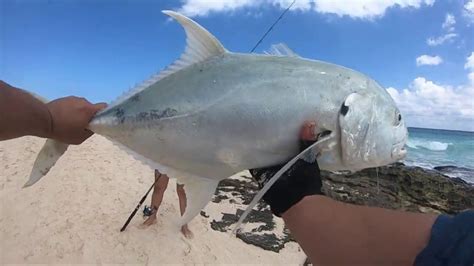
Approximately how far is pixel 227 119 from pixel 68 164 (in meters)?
7.08

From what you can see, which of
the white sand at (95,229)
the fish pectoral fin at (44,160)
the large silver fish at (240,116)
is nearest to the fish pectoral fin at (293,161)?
the large silver fish at (240,116)

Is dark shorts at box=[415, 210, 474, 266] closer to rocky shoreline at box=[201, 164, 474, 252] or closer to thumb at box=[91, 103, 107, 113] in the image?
thumb at box=[91, 103, 107, 113]

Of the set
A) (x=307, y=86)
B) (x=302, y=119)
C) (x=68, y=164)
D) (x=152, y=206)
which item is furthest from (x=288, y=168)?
(x=68, y=164)

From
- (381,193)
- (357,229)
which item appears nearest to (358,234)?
(357,229)

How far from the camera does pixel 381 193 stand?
785 cm

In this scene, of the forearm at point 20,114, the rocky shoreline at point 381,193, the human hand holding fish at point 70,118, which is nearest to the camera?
the forearm at point 20,114

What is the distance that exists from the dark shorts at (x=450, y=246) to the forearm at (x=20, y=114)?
136cm

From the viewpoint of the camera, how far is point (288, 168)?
143 centimetres

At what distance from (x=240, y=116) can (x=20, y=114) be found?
2.56ft

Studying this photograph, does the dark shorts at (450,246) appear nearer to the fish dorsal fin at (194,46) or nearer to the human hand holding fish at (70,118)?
the fish dorsal fin at (194,46)

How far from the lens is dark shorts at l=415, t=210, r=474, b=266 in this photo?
1280 mm

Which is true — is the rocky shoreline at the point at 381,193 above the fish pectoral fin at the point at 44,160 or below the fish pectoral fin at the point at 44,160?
below

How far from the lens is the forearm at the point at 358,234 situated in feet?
4.18

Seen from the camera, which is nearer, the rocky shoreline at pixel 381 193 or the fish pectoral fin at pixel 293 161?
the fish pectoral fin at pixel 293 161
